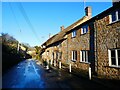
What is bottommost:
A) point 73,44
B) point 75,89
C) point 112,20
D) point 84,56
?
point 75,89

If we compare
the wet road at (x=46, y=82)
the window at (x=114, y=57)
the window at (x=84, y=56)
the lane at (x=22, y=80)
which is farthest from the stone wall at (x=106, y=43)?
the lane at (x=22, y=80)

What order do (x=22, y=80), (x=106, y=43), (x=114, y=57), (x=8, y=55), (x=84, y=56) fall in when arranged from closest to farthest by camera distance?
1. (x=22, y=80)
2. (x=114, y=57)
3. (x=106, y=43)
4. (x=84, y=56)
5. (x=8, y=55)

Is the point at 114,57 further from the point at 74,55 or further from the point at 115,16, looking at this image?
the point at 74,55

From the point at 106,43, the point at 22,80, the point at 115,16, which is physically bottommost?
the point at 22,80

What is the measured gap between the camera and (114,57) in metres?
14.1

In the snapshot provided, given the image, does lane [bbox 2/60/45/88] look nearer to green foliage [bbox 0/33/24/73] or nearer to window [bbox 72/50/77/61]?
green foliage [bbox 0/33/24/73]

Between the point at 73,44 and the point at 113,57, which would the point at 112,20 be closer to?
the point at 113,57

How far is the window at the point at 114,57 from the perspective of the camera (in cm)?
1374

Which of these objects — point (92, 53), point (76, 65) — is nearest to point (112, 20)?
point (92, 53)

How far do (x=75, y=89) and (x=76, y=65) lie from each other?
43.0ft

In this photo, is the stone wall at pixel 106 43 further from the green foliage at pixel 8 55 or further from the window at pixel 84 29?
the green foliage at pixel 8 55

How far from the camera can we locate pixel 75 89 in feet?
33.5

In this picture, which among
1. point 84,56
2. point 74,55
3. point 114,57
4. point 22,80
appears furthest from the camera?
point 74,55

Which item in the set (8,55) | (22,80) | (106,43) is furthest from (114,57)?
(8,55)
